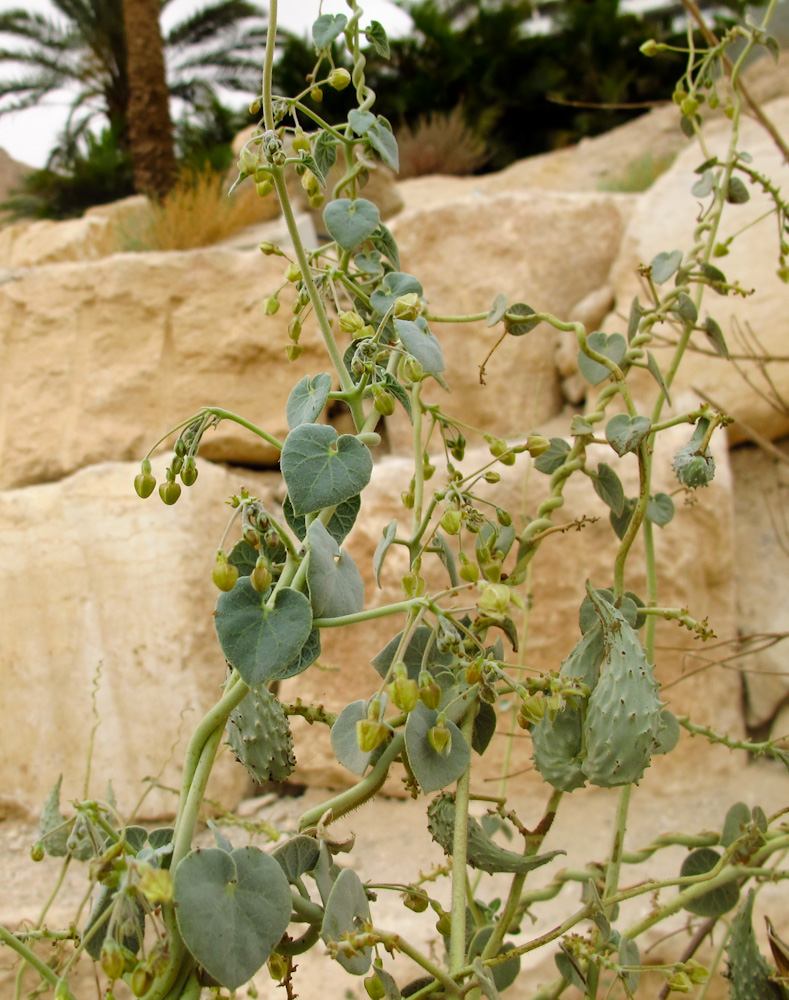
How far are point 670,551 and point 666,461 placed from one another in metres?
0.19

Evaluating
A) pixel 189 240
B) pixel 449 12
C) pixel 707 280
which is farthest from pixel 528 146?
pixel 707 280

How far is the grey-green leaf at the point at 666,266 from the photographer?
2.35ft

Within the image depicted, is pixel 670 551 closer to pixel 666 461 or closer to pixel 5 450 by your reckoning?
pixel 666 461

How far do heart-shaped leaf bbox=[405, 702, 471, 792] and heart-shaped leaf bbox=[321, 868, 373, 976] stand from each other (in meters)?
0.06

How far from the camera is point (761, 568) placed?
2.03 metres

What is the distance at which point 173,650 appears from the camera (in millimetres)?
1838

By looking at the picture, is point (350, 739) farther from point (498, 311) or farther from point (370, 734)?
point (498, 311)

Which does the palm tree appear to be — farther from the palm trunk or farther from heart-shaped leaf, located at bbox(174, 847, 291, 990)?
heart-shaped leaf, located at bbox(174, 847, 291, 990)

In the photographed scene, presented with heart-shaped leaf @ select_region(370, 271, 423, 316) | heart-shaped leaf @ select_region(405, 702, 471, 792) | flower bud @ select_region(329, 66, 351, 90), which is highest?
flower bud @ select_region(329, 66, 351, 90)

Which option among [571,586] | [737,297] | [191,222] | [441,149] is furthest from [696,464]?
[441,149]

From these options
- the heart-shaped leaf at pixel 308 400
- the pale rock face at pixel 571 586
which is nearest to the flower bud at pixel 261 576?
the heart-shaped leaf at pixel 308 400

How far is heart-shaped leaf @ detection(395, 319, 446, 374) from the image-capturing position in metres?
0.50

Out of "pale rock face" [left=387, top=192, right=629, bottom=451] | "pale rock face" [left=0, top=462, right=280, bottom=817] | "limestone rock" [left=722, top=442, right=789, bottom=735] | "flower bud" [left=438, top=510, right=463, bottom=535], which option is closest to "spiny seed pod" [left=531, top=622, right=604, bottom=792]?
"flower bud" [left=438, top=510, right=463, bottom=535]

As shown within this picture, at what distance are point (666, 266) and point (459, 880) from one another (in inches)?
20.8
